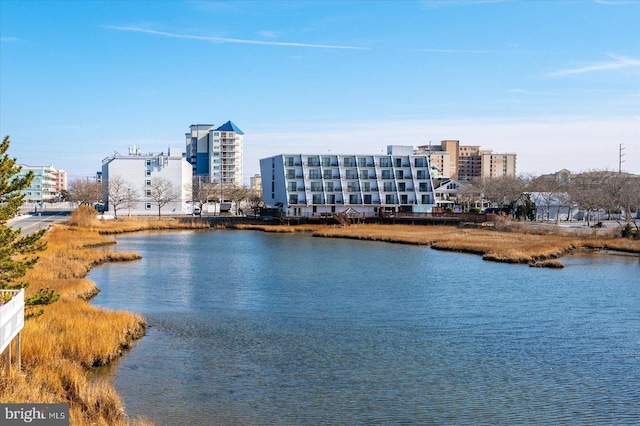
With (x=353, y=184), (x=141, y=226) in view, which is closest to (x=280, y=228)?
(x=141, y=226)

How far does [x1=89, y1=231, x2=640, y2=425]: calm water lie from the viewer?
13562mm

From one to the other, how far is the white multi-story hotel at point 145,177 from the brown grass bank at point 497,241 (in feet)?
121

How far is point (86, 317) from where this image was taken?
18.5 meters

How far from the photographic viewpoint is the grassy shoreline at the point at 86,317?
11812 millimetres

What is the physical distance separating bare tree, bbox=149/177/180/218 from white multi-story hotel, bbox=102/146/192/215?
172mm

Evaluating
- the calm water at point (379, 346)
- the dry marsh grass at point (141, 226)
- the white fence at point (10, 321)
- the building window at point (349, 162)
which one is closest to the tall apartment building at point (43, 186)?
the dry marsh grass at point (141, 226)

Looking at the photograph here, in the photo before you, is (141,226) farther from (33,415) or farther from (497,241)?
(33,415)

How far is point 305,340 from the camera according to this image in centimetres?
1881

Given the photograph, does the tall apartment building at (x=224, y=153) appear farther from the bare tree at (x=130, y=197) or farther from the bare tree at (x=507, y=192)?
the bare tree at (x=507, y=192)

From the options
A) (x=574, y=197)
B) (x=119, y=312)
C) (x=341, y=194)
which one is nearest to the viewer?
(x=119, y=312)

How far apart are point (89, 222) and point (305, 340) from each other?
49643 mm

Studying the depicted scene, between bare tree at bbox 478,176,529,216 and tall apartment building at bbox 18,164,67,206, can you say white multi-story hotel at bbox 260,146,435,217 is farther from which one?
tall apartment building at bbox 18,164,67,206

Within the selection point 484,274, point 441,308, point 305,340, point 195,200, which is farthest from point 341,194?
point 305,340

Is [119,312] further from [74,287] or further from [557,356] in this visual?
[557,356]
